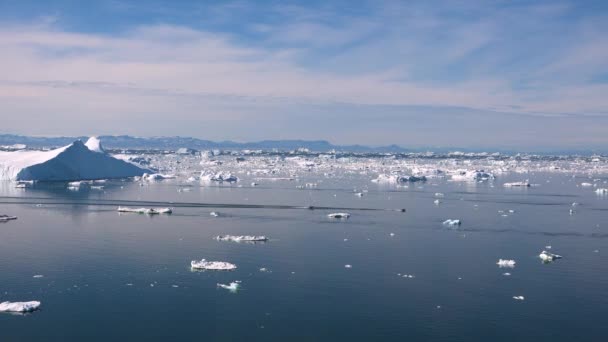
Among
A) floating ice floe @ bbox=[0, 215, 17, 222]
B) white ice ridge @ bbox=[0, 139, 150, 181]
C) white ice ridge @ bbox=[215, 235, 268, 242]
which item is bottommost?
white ice ridge @ bbox=[215, 235, 268, 242]

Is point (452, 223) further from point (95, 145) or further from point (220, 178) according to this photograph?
point (95, 145)

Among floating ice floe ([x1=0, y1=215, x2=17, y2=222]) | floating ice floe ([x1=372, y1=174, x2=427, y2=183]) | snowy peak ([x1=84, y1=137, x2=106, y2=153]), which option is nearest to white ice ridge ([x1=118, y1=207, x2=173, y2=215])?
floating ice floe ([x1=0, y1=215, x2=17, y2=222])

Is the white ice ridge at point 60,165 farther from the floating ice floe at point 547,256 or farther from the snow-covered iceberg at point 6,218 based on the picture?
the floating ice floe at point 547,256

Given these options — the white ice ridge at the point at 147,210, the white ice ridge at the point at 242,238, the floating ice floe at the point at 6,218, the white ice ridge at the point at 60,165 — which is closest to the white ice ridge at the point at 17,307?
the white ice ridge at the point at 242,238

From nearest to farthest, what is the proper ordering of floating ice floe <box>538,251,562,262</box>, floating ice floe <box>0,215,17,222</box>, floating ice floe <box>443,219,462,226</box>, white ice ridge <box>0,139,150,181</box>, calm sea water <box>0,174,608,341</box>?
1. calm sea water <box>0,174,608,341</box>
2. floating ice floe <box>538,251,562,262</box>
3. floating ice floe <box>443,219,462,226</box>
4. floating ice floe <box>0,215,17,222</box>
5. white ice ridge <box>0,139,150,181</box>

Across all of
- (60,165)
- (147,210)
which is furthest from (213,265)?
(60,165)

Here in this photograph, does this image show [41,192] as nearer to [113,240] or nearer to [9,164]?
[9,164]

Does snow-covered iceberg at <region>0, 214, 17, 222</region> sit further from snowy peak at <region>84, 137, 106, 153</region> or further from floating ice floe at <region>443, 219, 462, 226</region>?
snowy peak at <region>84, 137, 106, 153</region>

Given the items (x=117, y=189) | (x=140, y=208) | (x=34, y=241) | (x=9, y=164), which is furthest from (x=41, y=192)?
(x=34, y=241)
